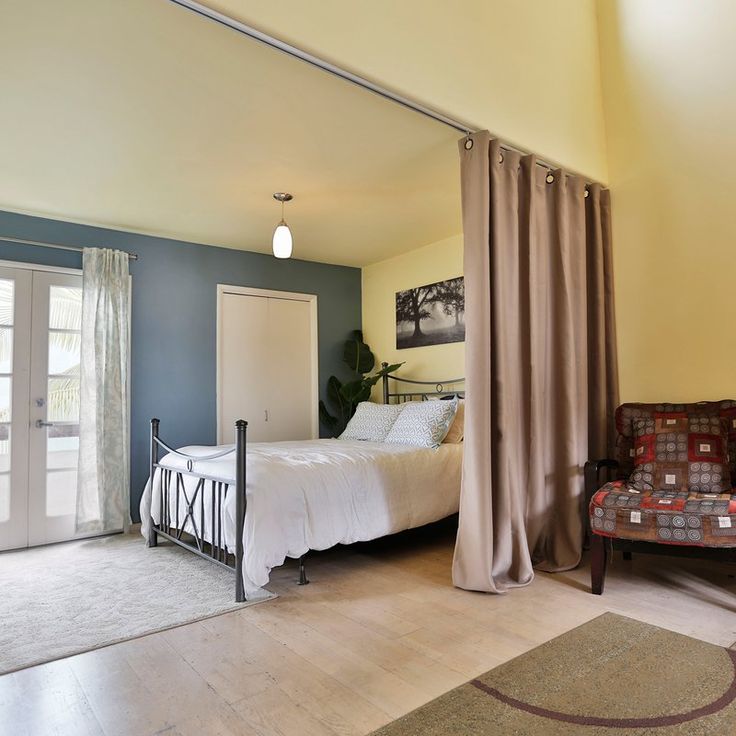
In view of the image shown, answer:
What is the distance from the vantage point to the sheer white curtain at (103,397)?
13.6ft

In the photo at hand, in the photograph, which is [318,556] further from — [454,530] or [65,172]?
[65,172]

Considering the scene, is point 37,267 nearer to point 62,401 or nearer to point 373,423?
point 62,401

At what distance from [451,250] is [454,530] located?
2.42 metres

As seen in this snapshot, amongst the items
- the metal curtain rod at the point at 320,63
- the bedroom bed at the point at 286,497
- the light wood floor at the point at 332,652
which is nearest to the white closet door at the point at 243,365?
the bedroom bed at the point at 286,497

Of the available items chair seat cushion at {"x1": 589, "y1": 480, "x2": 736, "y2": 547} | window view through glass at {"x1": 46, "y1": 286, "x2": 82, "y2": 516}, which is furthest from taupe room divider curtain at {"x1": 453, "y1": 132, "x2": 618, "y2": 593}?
window view through glass at {"x1": 46, "y1": 286, "x2": 82, "y2": 516}

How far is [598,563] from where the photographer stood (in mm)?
2744

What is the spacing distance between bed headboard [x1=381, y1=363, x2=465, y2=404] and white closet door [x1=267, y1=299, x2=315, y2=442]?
773mm

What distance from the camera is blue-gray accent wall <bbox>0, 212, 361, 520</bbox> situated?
170 inches

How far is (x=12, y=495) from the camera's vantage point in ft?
12.9

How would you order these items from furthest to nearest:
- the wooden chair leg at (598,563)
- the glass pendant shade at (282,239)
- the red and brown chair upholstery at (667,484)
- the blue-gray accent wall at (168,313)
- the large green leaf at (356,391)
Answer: the large green leaf at (356,391), the blue-gray accent wall at (168,313), the glass pendant shade at (282,239), the wooden chair leg at (598,563), the red and brown chair upholstery at (667,484)

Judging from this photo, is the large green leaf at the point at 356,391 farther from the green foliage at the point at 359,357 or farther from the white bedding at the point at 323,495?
the white bedding at the point at 323,495

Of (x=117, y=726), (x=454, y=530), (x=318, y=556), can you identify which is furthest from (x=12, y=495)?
(x=454, y=530)

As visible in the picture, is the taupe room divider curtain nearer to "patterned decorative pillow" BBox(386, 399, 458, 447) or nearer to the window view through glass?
"patterned decorative pillow" BBox(386, 399, 458, 447)

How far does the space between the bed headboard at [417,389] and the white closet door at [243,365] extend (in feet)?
3.91
